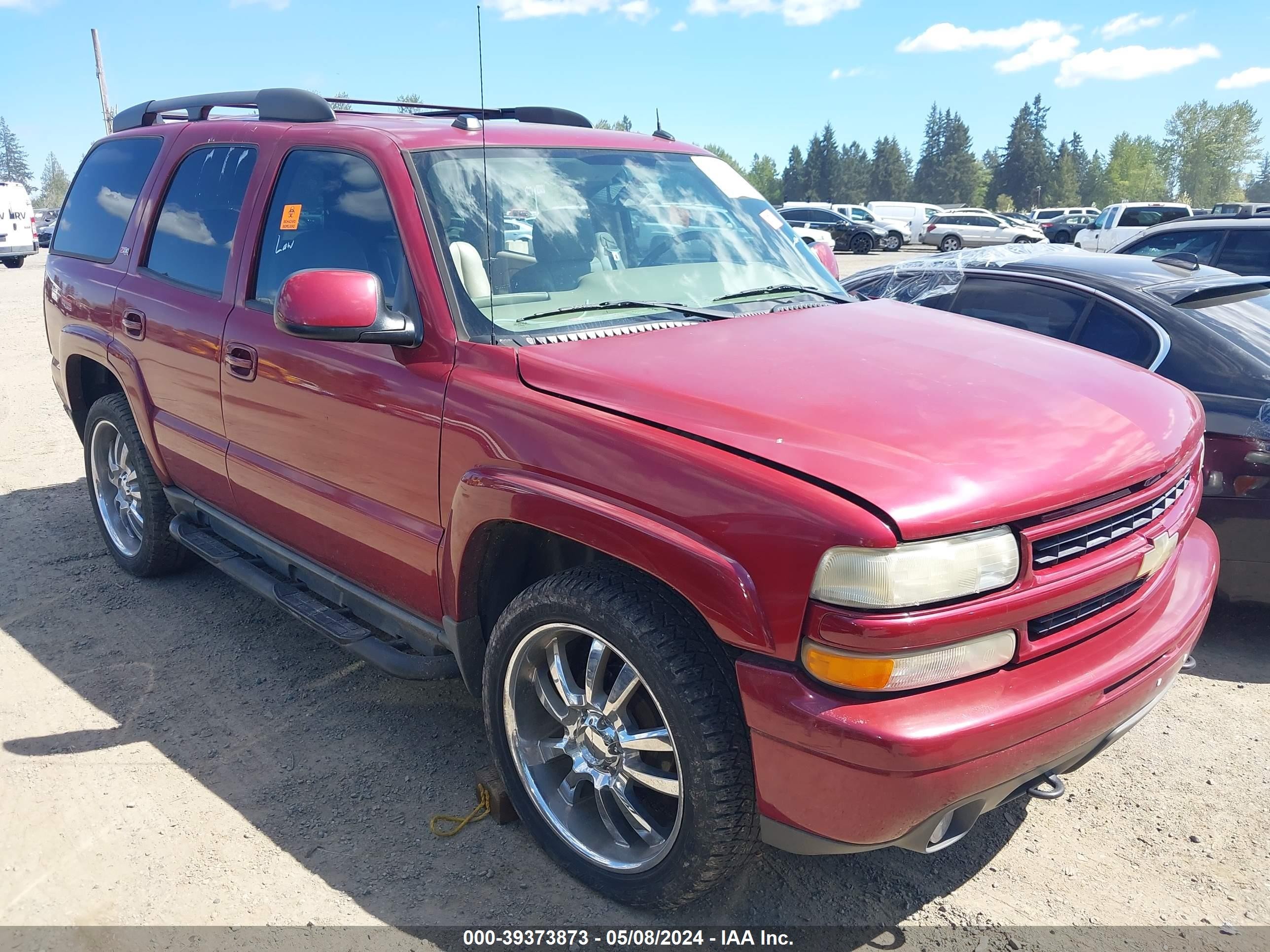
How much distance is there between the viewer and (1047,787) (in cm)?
234

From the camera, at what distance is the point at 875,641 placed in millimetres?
1985

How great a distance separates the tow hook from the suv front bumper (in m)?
0.04

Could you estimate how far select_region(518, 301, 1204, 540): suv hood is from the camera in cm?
209

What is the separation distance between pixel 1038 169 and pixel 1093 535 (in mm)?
116705

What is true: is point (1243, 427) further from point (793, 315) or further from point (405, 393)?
point (405, 393)

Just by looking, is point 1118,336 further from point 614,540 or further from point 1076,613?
point 614,540

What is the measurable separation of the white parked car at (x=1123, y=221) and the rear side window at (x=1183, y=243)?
15.2m

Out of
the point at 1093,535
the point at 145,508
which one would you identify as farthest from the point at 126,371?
the point at 1093,535

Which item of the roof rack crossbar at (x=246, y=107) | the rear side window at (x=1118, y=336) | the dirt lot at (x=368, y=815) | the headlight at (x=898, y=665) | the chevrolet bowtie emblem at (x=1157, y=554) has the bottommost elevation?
the dirt lot at (x=368, y=815)

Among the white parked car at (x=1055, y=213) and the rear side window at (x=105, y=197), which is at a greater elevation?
the rear side window at (x=105, y=197)

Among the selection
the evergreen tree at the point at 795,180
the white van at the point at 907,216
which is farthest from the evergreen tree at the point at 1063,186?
the white van at the point at 907,216

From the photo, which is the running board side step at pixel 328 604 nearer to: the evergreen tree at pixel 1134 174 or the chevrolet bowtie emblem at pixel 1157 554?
the chevrolet bowtie emblem at pixel 1157 554

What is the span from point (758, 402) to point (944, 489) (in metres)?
0.52

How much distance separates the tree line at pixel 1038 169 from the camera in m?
99.9
